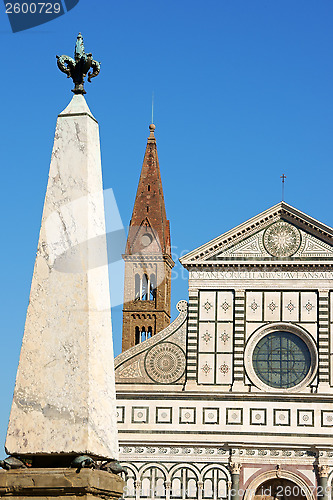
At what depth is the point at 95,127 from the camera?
267 inches

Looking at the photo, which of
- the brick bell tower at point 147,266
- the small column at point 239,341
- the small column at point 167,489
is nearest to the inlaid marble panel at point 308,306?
the small column at point 239,341

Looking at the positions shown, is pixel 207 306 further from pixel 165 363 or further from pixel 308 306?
pixel 308 306

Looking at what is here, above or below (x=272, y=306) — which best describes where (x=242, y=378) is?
below

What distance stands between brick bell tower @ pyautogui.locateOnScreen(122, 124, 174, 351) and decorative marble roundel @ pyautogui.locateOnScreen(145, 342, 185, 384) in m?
8.98

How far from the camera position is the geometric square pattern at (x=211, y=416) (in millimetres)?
23828

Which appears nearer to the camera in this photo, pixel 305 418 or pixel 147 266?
pixel 305 418

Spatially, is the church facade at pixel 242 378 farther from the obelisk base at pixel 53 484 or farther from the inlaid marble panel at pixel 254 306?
the obelisk base at pixel 53 484

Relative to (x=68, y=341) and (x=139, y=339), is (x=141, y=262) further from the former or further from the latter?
(x=68, y=341)

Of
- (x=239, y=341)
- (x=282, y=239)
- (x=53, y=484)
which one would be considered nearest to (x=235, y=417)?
(x=239, y=341)

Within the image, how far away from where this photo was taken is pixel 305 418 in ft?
77.9

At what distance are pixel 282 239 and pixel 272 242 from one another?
10.6 inches

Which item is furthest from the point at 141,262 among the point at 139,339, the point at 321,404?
the point at 321,404

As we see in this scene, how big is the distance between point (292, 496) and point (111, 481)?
59.8ft

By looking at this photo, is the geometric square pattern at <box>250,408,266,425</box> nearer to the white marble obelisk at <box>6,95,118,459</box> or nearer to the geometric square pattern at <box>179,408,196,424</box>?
the geometric square pattern at <box>179,408,196,424</box>
